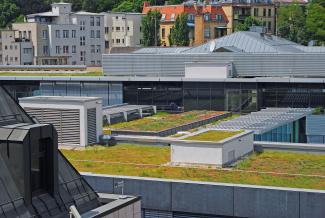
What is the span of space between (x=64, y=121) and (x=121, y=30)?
78837 millimetres

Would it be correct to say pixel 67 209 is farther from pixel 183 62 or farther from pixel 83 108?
pixel 183 62

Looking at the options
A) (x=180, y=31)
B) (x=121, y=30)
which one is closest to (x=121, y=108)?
(x=180, y=31)

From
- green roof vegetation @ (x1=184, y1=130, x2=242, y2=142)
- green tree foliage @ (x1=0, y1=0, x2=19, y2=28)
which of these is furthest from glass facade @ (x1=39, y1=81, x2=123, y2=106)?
green tree foliage @ (x1=0, y1=0, x2=19, y2=28)

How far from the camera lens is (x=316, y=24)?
390ft

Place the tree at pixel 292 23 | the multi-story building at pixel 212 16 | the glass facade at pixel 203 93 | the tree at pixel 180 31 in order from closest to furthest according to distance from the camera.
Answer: the glass facade at pixel 203 93, the tree at pixel 180 31, the multi-story building at pixel 212 16, the tree at pixel 292 23

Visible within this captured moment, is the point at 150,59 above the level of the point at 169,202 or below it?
above

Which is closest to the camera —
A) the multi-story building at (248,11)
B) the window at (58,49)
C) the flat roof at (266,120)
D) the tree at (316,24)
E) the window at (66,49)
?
the flat roof at (266,120)

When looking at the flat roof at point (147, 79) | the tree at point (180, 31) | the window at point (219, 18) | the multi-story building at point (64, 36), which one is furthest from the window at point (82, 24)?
the flat roof at point (147, 79)

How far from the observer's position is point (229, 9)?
383ft

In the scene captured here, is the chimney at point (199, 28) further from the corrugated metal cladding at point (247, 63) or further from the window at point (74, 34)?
the corrugated metal cladding at point (247, 63)

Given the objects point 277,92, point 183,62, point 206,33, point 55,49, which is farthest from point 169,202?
point 206,33

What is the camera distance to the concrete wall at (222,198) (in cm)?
2289

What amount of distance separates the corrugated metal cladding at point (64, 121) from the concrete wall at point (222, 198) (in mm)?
8732

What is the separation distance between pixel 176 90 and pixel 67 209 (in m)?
32.9
